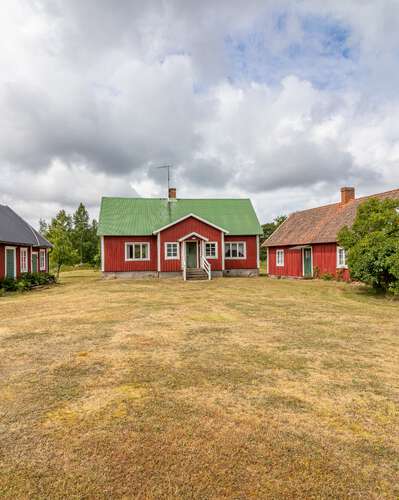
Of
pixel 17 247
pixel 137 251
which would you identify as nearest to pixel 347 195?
pixel 137 251

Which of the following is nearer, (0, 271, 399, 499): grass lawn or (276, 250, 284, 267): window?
(0, 271, 399, 499): grass lawn

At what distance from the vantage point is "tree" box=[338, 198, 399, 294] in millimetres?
14555

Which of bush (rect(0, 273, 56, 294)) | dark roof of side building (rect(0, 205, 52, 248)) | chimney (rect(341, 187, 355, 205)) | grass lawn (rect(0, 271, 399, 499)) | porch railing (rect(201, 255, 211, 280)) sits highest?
chimney (rect(341, 187, 355, 205))

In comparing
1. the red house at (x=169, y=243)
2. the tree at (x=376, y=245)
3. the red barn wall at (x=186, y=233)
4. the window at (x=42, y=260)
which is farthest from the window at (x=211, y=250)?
the window at (x=42, y=260)

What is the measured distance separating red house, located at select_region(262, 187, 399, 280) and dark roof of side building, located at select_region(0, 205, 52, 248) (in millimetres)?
19318

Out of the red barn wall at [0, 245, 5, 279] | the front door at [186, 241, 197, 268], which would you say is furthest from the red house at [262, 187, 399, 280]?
the red barn wall at [0, 245, 5, 279]

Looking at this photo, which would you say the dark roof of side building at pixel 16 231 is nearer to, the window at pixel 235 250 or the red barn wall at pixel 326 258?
the window at pixel 235 250

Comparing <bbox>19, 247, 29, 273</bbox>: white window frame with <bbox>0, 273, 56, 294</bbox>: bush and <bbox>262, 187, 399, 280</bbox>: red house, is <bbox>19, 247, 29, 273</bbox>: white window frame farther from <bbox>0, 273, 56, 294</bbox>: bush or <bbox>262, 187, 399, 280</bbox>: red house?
<bbox>262, 187, 399, 280</bbox>: red house

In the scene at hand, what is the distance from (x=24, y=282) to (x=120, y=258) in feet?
24.3

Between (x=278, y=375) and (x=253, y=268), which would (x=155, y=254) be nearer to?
(x=253, y=268)

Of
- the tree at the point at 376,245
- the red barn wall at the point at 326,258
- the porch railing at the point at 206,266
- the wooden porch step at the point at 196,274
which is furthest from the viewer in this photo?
the wooden porch step at the point at 196,274

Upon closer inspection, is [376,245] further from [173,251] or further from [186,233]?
[173,251]

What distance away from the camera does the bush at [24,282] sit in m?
20.4

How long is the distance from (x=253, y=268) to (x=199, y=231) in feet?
19.5
